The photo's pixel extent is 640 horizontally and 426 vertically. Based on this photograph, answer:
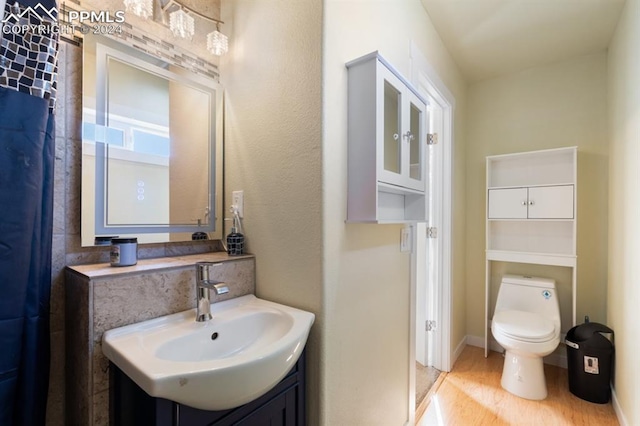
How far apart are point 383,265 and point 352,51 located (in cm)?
94

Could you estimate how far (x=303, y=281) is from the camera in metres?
1.08

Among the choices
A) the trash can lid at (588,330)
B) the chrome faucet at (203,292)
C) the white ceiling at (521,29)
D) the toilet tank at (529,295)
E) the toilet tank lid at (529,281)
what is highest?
the white ceiling at (521,29)

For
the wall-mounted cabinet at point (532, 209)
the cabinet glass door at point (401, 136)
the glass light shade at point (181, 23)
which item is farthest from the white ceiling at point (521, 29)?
the glass light shade at point (181, 23)

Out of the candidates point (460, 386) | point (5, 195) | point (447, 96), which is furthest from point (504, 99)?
point (5, 195)

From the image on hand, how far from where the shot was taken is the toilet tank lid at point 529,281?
222 centimetres

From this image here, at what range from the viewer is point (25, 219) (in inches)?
32.8

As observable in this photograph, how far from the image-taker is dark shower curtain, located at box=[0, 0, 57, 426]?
803 mm

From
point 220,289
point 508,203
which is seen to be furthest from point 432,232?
point 220,289

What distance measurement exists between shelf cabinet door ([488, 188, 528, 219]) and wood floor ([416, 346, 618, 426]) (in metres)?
1.23

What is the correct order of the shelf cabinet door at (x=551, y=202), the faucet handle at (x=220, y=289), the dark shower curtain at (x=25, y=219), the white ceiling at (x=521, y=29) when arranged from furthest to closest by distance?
1. the shelf cabinet door at (x=551, y=202)
2. the white ceiling at (x=521, y=29)
3. the faucet handle at (x=220, y=289)
4. the dark shower curtain at (x=25, y=219)

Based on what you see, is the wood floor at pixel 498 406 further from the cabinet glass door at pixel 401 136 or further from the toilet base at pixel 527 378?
the cabinet glass door at pixel 401 136

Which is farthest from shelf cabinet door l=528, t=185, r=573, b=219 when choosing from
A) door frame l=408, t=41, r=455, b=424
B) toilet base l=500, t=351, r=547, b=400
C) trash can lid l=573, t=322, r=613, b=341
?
toilet base l=500, t=351, r=547, b=400

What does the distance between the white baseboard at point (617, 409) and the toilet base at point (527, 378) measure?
1.12 feet

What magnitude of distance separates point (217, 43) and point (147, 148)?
0.61 meters
